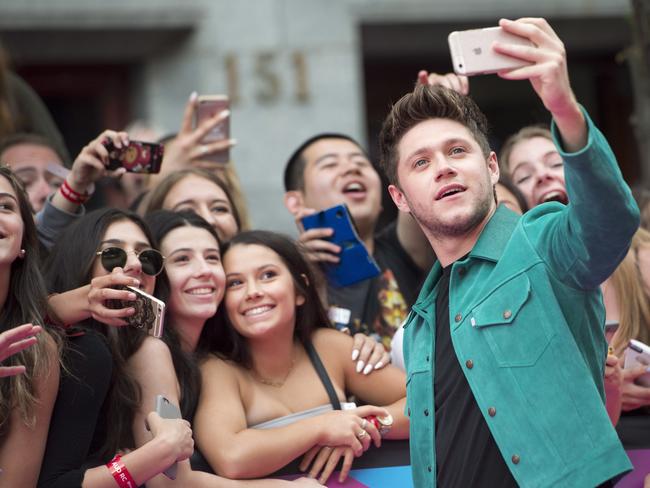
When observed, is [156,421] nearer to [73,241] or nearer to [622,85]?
[73,241]

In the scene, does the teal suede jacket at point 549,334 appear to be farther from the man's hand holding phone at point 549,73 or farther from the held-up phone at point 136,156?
the held-up phone at point 136,156

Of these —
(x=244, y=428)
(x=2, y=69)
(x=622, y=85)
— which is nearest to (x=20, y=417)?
(x=244, y=428)

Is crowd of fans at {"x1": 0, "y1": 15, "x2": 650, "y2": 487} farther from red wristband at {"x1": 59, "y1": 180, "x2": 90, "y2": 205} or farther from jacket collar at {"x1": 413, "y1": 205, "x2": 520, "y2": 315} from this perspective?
jacket collar at {"x1": 413, "y1": 205, "x2": 520, "y2": 315}

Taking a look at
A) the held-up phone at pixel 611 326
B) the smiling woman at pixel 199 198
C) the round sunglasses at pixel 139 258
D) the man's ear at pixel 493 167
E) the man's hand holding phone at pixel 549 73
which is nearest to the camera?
the man's hand holding phone at pixel 549 73

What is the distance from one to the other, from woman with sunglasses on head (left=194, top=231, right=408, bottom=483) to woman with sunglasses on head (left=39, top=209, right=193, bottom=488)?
1.00 feet

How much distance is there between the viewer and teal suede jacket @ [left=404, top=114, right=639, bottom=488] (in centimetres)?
301

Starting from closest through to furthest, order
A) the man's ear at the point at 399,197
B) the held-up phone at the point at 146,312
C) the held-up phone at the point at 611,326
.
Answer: the man's ear at the point at 399,197 → the held-up phone at the point at 146,312 → the held-up phone at the point at 611,326

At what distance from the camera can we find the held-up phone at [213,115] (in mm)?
5754

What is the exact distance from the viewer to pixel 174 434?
3.80m

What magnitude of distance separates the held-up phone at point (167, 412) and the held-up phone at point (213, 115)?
2.21 meters

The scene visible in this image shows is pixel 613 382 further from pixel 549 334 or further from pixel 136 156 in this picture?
pixel 136 156

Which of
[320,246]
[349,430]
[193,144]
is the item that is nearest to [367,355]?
[349,430]

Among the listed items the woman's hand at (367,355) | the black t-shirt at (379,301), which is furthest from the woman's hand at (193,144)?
the woman's hand at (367,355)

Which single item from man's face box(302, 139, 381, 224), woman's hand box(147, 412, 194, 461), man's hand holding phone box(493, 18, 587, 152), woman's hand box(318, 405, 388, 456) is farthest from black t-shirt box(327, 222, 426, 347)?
man's hand holding phone box(493, 18, 587, 152)
